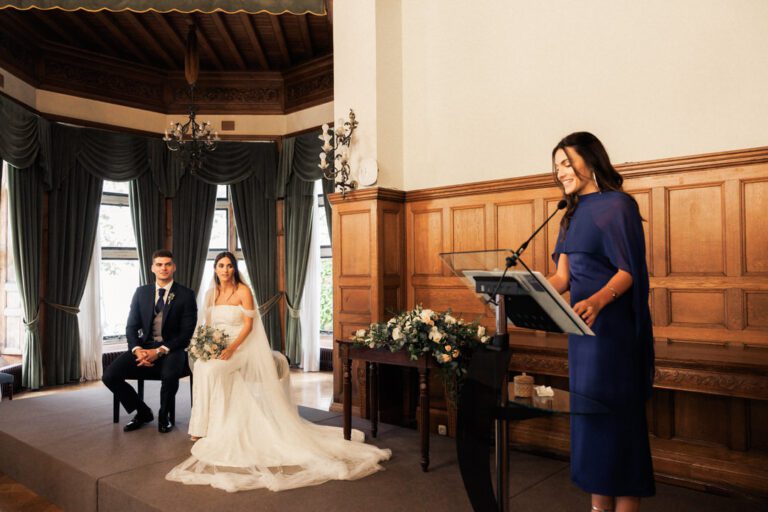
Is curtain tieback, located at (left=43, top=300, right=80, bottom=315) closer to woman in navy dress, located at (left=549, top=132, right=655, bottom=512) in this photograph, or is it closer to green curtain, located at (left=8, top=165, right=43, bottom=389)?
green curtain, located at (left=8, top=165, right=43, bottom=389)

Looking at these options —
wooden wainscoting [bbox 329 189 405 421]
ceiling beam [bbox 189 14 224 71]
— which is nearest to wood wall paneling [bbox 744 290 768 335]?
wooden wainscoting [bbox 329 189 405 421]

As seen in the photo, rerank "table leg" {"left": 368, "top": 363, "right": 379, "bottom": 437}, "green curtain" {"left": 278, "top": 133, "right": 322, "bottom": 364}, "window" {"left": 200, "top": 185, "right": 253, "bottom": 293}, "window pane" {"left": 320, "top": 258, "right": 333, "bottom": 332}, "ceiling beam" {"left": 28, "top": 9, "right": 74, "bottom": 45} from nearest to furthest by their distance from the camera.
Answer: "table leg" {"left": 368, "top": 363, "right": 379, "bottom": 437}
"ceiling beam" {"left": 28, "top": 9, "right": 74, "bottom": 45}
"green curtain" {"left": 278, "top": 133, "right": 322, "bottom": 364}
"window pane" {"left": 320, "top": 258, "right": 333, "bottom": 332}
"window" {"left": 200, "top": 185, "right": 253, "bottom": 293}

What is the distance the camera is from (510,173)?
16.3 feet

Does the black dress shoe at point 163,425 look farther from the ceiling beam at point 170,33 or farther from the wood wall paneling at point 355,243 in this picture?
the ceiling beam at point 170,33

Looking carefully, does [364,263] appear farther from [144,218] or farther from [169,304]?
[144,218]

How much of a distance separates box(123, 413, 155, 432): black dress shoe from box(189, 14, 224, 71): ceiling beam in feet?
14.9

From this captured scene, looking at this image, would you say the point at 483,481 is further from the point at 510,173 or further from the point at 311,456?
the point at 510,173

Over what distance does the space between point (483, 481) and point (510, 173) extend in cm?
340

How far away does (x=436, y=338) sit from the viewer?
3.74m

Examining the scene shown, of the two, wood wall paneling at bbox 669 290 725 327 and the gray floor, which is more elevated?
wood wall paneling at bbox 669 290 725 327

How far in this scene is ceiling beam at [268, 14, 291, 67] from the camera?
6.94 metres

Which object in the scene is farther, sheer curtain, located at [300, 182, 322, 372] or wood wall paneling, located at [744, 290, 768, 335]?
sheer curtain, located at [300, 182, 322, 372]

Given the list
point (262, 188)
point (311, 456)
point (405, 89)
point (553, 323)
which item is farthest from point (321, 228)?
point (553, 323)

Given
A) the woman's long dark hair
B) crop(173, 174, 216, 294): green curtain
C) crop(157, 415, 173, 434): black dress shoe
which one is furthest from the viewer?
crop(173, 174, 216, 294): green curtain
